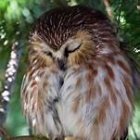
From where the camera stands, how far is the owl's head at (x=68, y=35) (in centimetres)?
177

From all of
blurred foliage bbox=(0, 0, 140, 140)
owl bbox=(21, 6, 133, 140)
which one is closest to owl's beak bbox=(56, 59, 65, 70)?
owl bbox=(21, 6, 133, 140)

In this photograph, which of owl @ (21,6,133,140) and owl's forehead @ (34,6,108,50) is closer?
owl's forehead @ (34,6,108,50)

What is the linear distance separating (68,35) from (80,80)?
0.22 m

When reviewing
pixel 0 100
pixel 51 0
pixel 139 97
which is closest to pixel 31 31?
pixel 51 0

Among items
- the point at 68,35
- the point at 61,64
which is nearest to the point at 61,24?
the point at 68,35

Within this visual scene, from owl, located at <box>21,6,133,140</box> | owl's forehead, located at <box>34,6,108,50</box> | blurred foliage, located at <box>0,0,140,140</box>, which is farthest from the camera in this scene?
owl, located at <box>21,6,133,140</box>

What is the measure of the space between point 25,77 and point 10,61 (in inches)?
9.4

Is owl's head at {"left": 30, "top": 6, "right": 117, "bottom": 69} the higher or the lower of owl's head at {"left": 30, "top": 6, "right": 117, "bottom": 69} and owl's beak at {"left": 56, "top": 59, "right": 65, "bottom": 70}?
the higher

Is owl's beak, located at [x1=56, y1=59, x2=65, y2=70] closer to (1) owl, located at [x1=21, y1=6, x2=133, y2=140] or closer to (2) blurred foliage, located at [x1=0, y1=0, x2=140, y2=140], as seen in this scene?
(1) owl, located at [x1=21, y1=6, x2=133, y2=140]

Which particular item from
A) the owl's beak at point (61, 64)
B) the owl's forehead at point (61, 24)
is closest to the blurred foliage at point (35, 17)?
the owl's forehead at point (61, 24)

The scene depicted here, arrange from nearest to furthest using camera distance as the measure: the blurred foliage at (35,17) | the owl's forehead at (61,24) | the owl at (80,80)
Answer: the blurred foliage at (35,17)
the owl's forehead at (61,24)
the owl at (80,80)

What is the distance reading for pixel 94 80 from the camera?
1933 mm

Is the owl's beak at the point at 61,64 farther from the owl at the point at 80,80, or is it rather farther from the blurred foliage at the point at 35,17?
the blurred foliage at the point at 35,17

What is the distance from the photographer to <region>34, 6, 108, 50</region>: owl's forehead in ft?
5.77
